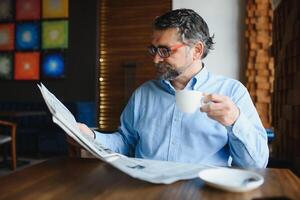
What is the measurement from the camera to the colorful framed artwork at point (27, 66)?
5.54m

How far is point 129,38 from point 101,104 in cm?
112

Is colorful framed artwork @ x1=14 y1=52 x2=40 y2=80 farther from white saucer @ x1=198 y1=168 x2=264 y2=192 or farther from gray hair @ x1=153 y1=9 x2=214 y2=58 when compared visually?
white saucer @ x1=198 y1=168 x2=264 y2=192

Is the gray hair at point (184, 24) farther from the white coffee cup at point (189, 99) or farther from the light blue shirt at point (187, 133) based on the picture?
the white coffee cup at point (189, 99)

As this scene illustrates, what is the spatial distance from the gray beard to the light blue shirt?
6 centimetres

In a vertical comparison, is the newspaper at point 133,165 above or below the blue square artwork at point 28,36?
below

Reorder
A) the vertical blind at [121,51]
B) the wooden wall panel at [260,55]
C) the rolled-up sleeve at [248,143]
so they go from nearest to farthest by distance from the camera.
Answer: the rolled-up sleeve at [248,143], the wooden wall panel at [260,55], the vertical blind at [121,51]

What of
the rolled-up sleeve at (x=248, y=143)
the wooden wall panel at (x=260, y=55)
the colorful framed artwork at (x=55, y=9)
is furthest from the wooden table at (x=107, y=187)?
the colorful framed artwork at (x=55, y=9)

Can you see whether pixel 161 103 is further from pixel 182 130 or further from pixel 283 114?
pixel 283 114

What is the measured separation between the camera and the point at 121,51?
495cm

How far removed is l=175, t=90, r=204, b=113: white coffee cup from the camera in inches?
37.4

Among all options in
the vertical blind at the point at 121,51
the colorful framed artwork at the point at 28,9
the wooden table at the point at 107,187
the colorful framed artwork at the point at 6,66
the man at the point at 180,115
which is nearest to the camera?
the wooden table at the point at 107,187

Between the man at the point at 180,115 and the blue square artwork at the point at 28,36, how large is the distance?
14.9ft

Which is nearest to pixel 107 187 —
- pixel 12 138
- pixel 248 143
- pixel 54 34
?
pixel 248 143

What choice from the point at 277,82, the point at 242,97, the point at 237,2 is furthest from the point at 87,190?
the point at 237,2
